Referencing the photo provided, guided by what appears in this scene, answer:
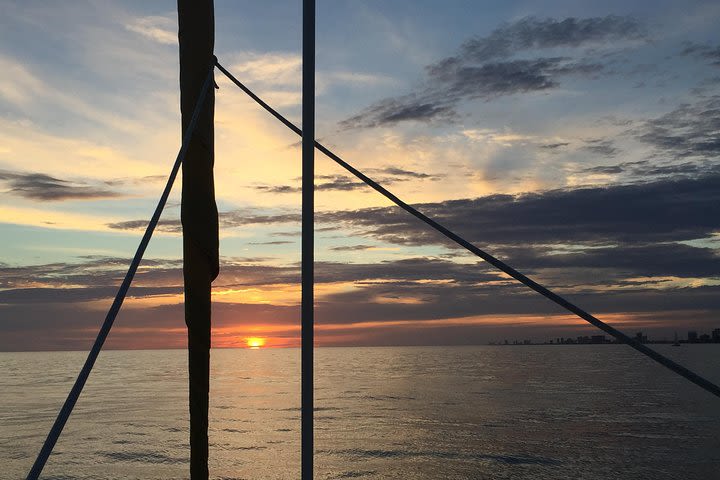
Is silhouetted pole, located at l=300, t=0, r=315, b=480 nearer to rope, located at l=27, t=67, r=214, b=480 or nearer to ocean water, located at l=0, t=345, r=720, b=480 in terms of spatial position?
rope, located at l=27, t=67, r=214, b=480

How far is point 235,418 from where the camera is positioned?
41.3 meters

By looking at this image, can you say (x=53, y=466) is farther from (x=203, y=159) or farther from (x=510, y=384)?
(x=510, y=384)

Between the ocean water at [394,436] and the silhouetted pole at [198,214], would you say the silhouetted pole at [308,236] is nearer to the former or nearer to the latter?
the silhouetted pole at [198,214]

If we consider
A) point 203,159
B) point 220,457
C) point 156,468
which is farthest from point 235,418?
point 203,159

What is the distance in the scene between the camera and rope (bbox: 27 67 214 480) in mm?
3643

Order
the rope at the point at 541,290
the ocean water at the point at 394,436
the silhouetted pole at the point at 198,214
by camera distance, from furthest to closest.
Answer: the ocean water at the point at 394,436, the silhouetted pole at the point at 198,214, the rope at the point at 541,290

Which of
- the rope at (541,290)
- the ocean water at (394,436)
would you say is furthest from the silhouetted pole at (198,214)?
the ocean water at (394,436)

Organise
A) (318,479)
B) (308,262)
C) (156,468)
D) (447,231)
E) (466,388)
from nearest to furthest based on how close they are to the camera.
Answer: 1. (308,262)
2. (447,231)
3. (318,479)
4. (156,468)
5. (466,388)

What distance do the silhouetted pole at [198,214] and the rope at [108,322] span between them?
110mm

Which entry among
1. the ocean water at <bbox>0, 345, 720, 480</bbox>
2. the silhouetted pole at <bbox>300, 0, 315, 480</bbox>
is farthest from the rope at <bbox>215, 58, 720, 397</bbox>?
the ocean water at <bbox>0, 345, 720, 480</bbox>

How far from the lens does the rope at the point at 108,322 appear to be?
364 cm

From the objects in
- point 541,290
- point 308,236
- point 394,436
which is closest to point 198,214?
point 308,236

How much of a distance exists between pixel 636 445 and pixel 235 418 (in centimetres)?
2381

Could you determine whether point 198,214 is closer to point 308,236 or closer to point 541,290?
point 308,236
